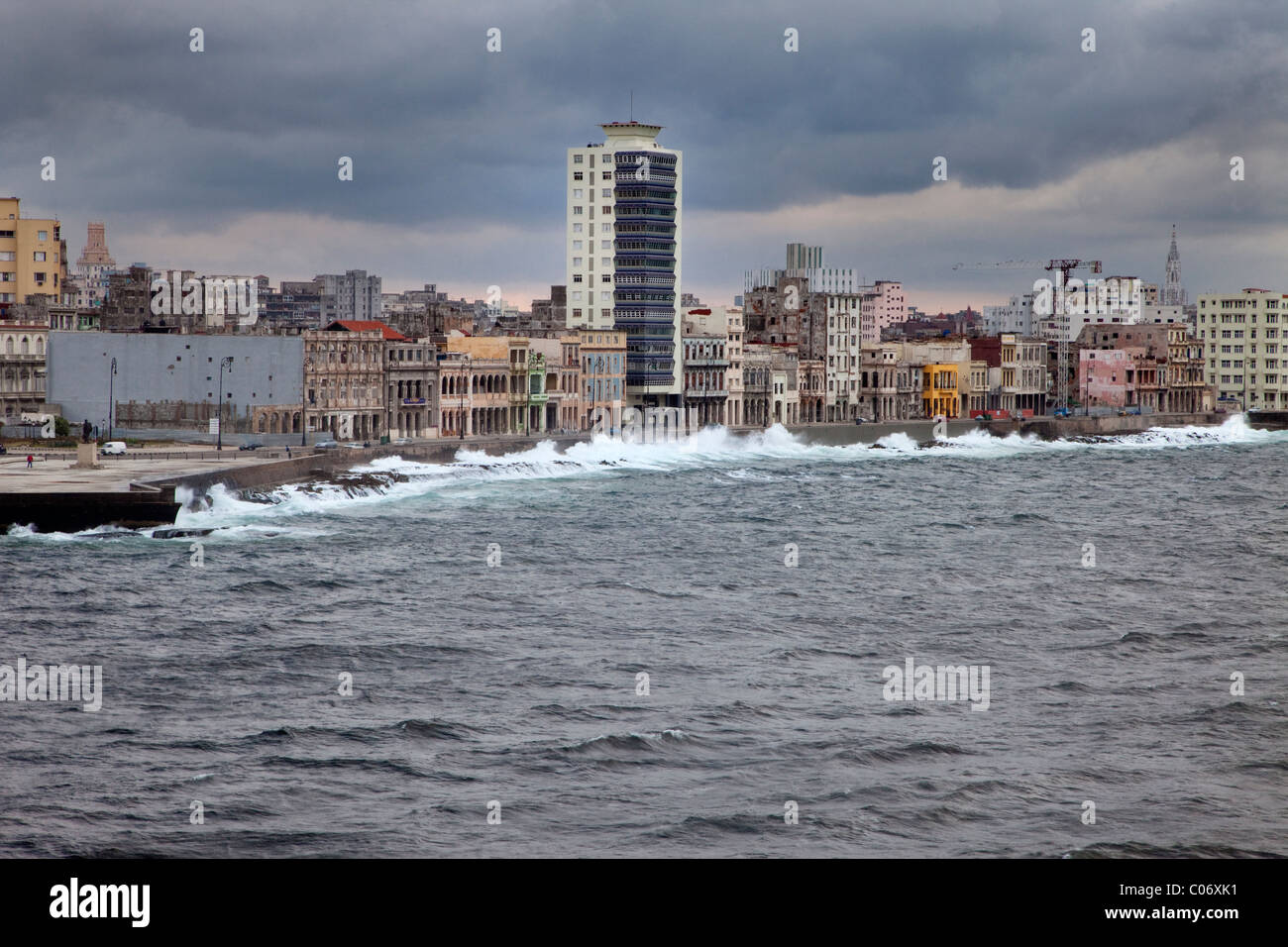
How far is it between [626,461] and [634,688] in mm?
90102

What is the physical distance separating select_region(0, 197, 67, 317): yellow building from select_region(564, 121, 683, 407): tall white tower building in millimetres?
46622

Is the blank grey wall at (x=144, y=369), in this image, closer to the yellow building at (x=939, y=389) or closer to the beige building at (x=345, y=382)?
the beige building at (x=345, y=382)

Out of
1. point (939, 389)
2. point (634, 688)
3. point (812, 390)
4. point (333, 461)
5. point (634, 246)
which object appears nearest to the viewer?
point (634, 688)

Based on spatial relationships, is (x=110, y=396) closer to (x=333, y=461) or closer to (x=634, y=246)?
(x=333, y=461)

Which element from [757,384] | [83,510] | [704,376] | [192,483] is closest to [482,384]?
[704,376]

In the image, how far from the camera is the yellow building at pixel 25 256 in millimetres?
139625

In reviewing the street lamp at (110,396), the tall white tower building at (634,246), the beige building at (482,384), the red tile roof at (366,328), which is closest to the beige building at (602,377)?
the tall white tower building at (634,246)

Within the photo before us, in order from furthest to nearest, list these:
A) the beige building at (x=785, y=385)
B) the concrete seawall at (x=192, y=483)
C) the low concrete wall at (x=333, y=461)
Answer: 1. the beige building at (x=785, y=385)
2. the low concrete wall at (x=333, y=461)
3. the concrete seawall at (x=192, y=483)

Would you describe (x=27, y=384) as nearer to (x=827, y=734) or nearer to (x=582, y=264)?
(x=582, y=264)

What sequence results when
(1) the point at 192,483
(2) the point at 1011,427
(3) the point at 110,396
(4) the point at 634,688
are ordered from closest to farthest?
(4) the point at 634,688 < (1) the point at 192,483 < (3) the point at 110,396 < (2) the point at 1011,427

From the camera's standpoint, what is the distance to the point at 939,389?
606 feet

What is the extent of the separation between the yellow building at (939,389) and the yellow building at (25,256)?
93394 millimetres
